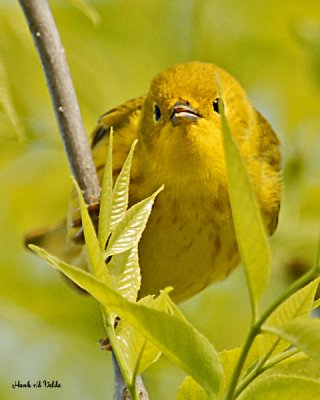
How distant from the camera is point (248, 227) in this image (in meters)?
1.25

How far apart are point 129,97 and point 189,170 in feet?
4.08

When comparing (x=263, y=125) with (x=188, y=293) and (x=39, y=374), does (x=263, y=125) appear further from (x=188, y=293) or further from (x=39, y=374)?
(x=39, y=374)

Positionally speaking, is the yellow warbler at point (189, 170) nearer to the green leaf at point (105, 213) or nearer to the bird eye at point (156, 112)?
the bird eye at point (156, 112)

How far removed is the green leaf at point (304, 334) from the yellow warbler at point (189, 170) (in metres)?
1.79

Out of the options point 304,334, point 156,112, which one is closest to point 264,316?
point 304,334

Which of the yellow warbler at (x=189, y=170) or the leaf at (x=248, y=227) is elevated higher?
the yellow warbler at (x=189, y=170)

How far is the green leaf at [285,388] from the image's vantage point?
1.34m

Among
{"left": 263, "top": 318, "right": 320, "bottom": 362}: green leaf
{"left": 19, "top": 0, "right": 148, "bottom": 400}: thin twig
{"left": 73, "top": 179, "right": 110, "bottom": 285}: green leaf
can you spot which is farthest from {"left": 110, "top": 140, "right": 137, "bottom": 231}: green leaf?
{"left": 19, "top": 0, "right": 148, "bottom": 400}: thin twig

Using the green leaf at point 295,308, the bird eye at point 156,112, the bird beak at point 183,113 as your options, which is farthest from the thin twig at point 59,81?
the green leaf at point 295,308

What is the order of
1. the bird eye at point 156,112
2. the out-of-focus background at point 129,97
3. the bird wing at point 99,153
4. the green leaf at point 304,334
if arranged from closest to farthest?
the green leaf at point 304,334 < the bird eye at point 156,112 < the bird wing at point 99,153 < the out-of-focus background at point 129,97

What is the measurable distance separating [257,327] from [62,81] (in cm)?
147

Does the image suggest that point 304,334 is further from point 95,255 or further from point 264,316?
point 95,255

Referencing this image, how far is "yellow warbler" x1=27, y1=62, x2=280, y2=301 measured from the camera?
120 inches

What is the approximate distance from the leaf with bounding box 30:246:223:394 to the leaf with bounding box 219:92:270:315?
5.3 inches
